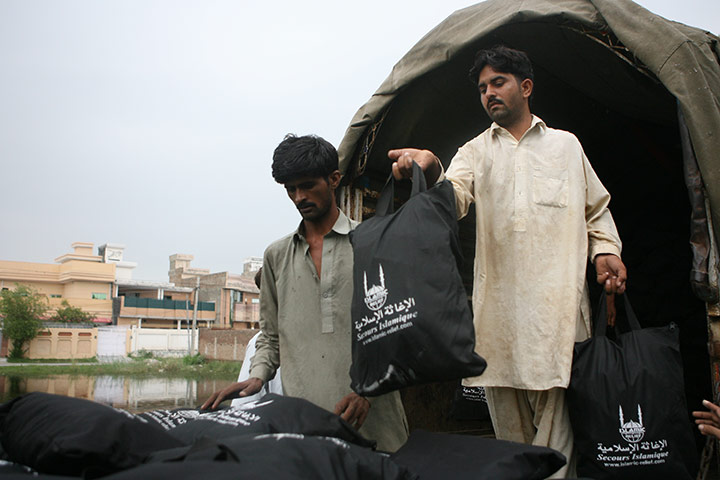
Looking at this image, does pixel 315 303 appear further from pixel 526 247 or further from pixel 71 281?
pixel 71 281

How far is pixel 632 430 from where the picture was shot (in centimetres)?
178

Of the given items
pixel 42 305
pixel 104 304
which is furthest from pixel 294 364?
pixel 104 304

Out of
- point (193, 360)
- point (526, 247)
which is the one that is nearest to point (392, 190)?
point (526, 247)


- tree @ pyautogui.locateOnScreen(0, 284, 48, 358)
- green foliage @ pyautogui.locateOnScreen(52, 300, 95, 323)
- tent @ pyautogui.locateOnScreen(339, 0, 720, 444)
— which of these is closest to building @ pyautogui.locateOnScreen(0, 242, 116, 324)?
green foliage @ pyautogui.locateOnScreen(52, 300, 95, 323)

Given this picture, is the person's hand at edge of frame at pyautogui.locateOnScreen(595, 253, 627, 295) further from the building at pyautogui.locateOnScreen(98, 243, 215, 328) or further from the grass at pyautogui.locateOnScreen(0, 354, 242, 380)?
the building at pyautogui.locateOnScreen(98, 243, 215, 328)

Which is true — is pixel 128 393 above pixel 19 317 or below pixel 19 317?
below

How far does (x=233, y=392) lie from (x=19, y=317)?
141ft

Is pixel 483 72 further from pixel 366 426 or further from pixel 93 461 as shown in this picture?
pixel 93 461

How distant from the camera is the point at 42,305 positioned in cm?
4041

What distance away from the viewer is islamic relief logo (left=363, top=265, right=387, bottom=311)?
1560mm

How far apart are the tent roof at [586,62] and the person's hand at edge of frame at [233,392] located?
166 cm

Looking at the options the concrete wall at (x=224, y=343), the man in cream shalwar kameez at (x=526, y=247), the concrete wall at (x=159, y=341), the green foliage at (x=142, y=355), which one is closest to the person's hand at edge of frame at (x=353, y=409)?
the man in cream shalwar kameez at (x=526, y=247)

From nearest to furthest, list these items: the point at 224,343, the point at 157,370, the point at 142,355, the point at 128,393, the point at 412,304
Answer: the point at 412,304 < the point at 128,393 < the point at 157,370 < the point at 224,343 < the point at 142,355

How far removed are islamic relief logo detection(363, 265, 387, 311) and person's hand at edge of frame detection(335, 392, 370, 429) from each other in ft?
1.75
